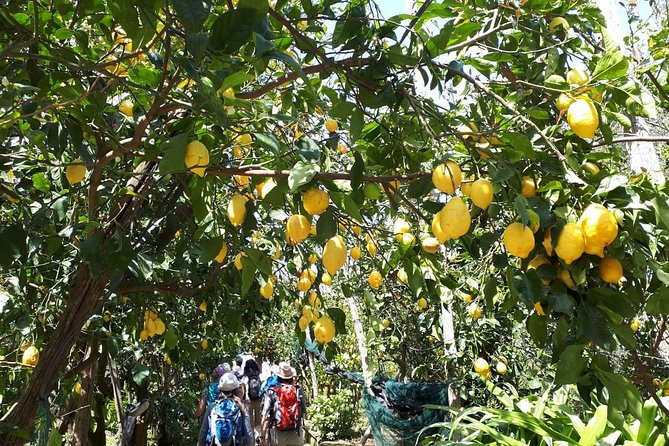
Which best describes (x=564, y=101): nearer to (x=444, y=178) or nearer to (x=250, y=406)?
(x=444, y=178)

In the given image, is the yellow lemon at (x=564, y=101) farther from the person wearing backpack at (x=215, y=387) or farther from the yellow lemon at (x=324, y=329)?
the person wearing backpack at (x=215, y=387)

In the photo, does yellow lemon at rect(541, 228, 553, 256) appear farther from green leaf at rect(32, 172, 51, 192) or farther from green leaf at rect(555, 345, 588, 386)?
green leaf at rect(32, 172, 51, 192)

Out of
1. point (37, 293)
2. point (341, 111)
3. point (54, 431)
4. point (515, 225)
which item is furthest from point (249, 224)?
point (37, 293)

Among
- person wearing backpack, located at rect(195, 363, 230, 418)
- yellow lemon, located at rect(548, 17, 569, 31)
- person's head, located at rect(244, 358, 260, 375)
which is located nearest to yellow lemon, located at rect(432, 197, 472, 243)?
yellow lemon, located at rect(548, 17, 569, 31)

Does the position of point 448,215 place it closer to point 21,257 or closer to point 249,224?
point 249,224

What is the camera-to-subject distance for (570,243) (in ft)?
2.93

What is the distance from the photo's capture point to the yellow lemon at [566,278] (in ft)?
3.17

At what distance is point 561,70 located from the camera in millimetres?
1254

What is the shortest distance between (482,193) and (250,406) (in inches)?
256

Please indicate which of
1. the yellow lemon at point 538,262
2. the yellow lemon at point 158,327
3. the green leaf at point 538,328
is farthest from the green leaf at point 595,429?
the yellow lemon at point 158,327

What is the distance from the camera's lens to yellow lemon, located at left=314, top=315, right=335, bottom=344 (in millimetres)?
1668

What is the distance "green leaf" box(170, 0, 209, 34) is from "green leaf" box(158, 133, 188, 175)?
27 cm

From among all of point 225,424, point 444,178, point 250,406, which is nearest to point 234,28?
point 444,178

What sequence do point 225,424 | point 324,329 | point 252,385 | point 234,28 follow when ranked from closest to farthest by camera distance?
1. point 234,28
2. point 324,329
3. point 225,424
4. point 252,385
